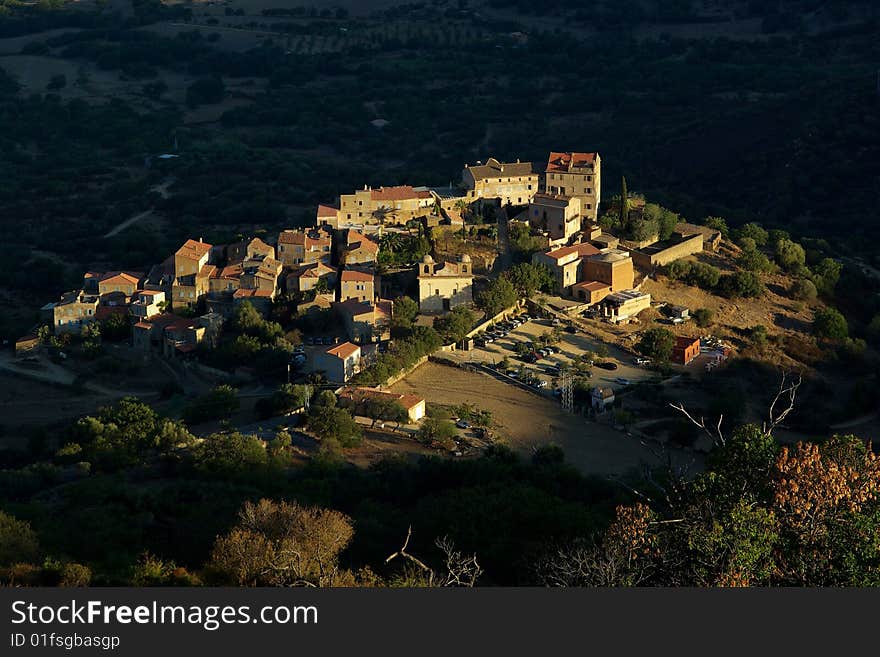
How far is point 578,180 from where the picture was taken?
37.6 metres

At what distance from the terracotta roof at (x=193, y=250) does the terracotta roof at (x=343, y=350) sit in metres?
6.48

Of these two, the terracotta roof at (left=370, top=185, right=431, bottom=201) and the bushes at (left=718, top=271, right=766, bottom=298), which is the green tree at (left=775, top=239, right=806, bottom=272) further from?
the terracotta roof at (left=370, top=185, right=431, bottom=201)

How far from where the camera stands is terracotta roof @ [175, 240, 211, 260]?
3513 cm

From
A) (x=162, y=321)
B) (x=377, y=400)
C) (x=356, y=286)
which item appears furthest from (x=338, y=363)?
(x=162, y=321)

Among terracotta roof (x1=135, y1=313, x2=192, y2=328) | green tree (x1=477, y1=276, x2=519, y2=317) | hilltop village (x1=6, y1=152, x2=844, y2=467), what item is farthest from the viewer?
terracotta roof (x1=135, y1=313, x2=192, y2=328)

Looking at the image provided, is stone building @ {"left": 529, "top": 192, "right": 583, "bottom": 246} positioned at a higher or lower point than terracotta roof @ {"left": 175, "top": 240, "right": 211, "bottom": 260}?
higher

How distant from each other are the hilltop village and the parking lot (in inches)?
1.9

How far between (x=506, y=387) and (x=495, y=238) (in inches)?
266

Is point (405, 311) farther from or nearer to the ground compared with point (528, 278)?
nearer to the ground

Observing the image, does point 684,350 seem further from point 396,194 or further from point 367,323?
point 396,194

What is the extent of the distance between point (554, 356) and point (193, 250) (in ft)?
33.2

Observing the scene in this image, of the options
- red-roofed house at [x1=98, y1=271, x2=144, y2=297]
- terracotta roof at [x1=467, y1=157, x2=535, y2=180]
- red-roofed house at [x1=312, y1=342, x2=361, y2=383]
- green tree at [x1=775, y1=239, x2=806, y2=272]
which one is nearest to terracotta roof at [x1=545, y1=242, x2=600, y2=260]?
terracotta roof at [x1=467, y1=157, x2=535, y2=180]

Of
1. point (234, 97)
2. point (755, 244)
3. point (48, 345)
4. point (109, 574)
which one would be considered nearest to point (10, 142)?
point (234, 97)

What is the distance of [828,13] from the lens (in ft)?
274
